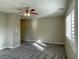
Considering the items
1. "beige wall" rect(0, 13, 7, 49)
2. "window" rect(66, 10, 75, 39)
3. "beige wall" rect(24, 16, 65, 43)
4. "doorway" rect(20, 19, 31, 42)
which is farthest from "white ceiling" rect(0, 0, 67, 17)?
"doorway" rect(20, 19, 31, 42)

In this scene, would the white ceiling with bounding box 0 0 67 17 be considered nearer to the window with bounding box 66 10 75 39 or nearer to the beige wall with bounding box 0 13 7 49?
the window with bounding box 66 10 75 39

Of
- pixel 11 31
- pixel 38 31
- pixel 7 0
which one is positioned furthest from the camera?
pixel 38 31

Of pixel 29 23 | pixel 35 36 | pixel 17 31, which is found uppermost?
pixel 29 23

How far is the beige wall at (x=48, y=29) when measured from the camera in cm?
792

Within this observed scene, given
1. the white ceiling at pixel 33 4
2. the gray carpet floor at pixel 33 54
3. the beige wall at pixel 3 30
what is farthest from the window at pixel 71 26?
the beige wall at pixel 3 30

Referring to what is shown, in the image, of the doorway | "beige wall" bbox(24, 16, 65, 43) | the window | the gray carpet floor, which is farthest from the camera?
the doorway

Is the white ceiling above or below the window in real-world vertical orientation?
above

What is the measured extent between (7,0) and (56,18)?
220 inches

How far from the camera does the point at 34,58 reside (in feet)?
13.2

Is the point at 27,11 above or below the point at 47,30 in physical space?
above

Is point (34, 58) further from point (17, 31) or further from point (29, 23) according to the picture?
point (29, 23)

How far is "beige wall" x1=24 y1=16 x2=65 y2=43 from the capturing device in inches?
312

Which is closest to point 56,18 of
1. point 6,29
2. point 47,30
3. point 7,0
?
point 47,30

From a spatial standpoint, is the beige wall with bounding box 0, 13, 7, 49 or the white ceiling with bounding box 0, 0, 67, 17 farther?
the beige wall with bounding box 0, 13, 7, 49
